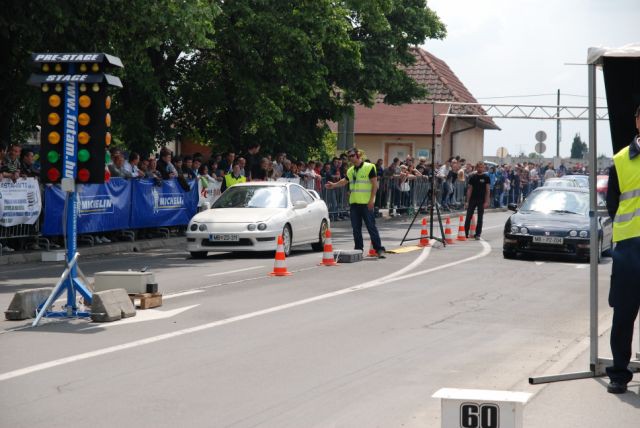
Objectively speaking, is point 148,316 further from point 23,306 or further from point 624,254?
point 624,254

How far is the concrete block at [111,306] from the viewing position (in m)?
11.6

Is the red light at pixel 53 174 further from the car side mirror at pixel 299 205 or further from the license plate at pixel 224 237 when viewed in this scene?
the car side mirror at pixel 299 205

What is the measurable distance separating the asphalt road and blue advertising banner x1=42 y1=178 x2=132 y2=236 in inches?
148

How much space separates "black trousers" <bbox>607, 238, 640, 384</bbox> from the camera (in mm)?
7969

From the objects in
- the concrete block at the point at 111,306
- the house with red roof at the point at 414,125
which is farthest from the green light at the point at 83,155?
the house with red roof at the point at 414,125

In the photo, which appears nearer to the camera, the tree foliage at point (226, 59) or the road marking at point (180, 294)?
the road marking at point (180, 294)

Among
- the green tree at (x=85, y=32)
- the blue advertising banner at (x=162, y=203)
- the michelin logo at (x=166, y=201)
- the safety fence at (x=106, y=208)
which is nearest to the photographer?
the safety fence at (x=106, y=208)

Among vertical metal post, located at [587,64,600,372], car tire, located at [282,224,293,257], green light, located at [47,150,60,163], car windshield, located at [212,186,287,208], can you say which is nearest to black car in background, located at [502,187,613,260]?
car tire, located at [282,224,293,257]

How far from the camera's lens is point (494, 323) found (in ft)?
39.7

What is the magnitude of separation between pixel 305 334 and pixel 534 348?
223 centimetres

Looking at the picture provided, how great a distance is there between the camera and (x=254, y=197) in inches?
883

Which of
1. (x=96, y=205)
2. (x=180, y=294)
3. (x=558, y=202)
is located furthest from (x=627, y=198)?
(x=96, y=205)

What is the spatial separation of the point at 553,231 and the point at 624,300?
1311cm

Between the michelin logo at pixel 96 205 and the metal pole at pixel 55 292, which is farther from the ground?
the michelin logo at pixel 96 205
